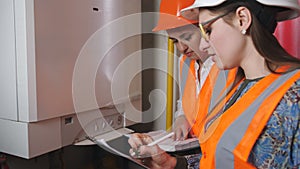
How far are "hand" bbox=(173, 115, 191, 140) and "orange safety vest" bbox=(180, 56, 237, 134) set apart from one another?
0.02 metres

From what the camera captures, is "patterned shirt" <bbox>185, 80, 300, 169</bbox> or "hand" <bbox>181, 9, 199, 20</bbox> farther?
"hand" <bbox>181, 9, 199, 20</bbox>

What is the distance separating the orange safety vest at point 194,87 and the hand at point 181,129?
2 centimetres

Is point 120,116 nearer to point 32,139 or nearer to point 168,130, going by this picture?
point 168,130

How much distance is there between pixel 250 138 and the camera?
76 cm

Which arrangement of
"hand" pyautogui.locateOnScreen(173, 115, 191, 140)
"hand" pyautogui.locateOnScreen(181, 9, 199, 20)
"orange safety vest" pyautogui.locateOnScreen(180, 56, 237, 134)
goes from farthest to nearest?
"hand" pyautogui.locateOnScreen(173, 115, 191, 140) → "orange safety vest" pyautogui.locateOnScreen(180, 56, 237, 134) → "hand" pyautogui.locateOnScreen(181, 9, 199, 20)

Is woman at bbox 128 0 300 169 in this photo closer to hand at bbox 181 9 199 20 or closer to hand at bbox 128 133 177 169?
hand at bbox 181 9 199 20

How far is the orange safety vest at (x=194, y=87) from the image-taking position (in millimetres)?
1074

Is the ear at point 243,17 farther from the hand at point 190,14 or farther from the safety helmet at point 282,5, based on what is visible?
the hand at point 190,14

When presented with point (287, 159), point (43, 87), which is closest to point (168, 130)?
point (43, 87)

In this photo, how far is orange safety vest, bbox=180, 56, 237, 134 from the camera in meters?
1.07

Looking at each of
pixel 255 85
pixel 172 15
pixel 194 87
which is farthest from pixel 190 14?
pixel 194 87

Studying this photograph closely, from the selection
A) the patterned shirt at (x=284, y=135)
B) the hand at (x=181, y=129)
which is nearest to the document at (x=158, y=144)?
the hand at (x=181, y=129)

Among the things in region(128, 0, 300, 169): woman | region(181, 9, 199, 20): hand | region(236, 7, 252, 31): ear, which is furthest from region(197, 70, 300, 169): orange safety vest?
region(181, 9, 199, 20): hand

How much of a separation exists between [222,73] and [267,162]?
0.42m
